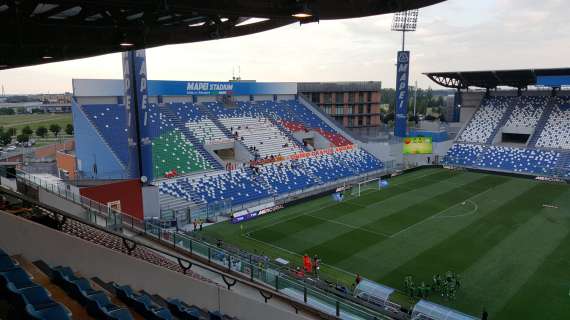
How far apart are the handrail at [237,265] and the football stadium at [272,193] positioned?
2.5 inches

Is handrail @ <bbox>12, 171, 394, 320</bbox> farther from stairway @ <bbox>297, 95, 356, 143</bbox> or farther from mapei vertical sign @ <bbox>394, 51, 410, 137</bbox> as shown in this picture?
stairway @ <bbox>297, 95, 356, 143</bbox>

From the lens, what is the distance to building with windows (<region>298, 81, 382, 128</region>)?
5812 centimetres

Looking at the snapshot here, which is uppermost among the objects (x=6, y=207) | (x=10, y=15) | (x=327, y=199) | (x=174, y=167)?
(x=10, y=15)

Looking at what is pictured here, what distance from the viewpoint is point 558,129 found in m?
48.3

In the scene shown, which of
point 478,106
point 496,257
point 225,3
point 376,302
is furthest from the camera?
point 478,106

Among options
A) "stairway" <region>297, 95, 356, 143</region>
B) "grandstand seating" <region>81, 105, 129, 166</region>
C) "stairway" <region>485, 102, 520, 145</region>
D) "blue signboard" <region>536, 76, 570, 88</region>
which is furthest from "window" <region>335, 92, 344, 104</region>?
"grandstand seating" <region>81, 105, 129, 166</region>

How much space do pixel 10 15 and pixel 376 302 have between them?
1449 cm

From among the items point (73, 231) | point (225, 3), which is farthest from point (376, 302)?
point (225, 3)

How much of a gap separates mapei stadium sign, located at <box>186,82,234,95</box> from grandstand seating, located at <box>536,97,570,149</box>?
3629 centimetres

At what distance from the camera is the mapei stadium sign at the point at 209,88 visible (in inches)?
1639

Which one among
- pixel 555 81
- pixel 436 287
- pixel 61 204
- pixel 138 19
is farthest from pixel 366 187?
pixel 138 19

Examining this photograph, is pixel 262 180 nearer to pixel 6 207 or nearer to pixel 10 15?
pixel 6 207

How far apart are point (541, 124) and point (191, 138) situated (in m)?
41.7

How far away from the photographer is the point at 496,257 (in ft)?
72.0
